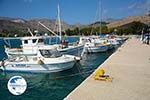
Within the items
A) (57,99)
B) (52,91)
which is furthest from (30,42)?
(57,99)

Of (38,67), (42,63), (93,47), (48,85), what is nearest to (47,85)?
(48,85)

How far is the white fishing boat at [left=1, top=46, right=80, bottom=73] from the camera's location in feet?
77.2

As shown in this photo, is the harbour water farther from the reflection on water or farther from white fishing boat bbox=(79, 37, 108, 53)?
white fishing boat bbox=(79, 37, 108, 53)

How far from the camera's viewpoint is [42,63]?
23.5 m

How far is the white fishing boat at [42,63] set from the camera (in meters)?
23.5

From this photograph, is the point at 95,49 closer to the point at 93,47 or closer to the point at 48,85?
the point at 93,47

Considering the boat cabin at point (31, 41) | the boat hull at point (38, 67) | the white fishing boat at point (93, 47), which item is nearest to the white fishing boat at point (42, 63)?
the boat hull at point (38, 67)

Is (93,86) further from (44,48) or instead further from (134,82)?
(44,48)

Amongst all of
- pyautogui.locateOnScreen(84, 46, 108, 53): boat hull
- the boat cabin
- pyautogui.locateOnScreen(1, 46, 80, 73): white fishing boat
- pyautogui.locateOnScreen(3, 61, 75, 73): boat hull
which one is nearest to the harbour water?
pyautogui.locateOnScreen(3, 61, 75, 73): boat hull

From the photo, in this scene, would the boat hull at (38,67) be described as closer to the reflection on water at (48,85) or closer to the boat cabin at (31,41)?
the reflection on water at (48,85)

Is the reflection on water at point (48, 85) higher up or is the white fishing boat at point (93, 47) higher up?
the white fishing boat at point (93, 47)

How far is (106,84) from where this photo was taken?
14.0 meters

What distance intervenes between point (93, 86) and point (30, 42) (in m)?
22.8

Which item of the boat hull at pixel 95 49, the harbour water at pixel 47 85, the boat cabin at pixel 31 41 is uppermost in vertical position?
the boat cabin at pixel 31 41
